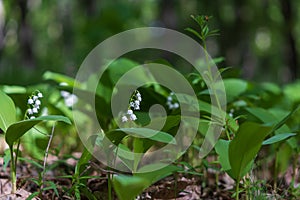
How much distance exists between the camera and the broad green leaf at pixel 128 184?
2.33ft

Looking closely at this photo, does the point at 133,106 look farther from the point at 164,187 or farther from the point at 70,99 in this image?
the point at 70,99

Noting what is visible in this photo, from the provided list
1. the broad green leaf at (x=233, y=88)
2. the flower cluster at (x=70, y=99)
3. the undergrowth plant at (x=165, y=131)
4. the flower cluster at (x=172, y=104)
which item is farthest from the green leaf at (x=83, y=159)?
the broad green leaf at (x=233, y=88)

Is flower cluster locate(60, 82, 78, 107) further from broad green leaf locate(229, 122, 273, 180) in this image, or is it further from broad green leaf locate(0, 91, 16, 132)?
broad green leaf locate(229, 122, 273, 180)

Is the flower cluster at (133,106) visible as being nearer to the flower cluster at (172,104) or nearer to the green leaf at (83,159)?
the green leaf at (83,159)

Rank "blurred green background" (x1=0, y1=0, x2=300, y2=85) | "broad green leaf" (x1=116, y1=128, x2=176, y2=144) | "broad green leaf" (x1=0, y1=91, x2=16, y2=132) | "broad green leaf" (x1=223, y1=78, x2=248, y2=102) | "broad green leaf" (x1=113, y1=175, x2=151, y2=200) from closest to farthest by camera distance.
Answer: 1. "broad green leaf" (x1=113, y1=175, x2=151, y2=200)
2. "broad green leaf" (x1=116, y1=128, x2=176, y2=144)
3. "broad green leaf" (x1=0, y1=91, x2=16, y2=132)
4. "broad green leaf" (x1=223, y1=78, x2=248, y2=102)
5. "blurred green background" (x1=0, y1=0, x2=300, y2=85)

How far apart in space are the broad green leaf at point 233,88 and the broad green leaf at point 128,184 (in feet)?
3.08

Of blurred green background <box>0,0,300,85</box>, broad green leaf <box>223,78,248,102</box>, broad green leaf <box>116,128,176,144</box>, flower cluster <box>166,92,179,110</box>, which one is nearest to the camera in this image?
broad green leaf <box>116,128,176,144</box>

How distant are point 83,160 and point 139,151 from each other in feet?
0.52

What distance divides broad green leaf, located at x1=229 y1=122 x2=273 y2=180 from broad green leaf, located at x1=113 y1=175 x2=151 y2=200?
0.86 feet

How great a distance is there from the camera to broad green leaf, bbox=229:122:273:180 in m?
0.84

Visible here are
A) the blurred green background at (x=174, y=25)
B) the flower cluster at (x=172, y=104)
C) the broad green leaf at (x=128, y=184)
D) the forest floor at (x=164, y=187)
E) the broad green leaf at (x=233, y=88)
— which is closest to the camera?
the broad green leaf at (x=128, y=184)

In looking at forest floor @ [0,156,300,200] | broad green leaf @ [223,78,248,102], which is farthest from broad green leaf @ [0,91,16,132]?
broad green leaf @ [223,78,248,102]

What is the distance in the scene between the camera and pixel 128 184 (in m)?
0.71

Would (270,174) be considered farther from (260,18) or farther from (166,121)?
(260,18)
